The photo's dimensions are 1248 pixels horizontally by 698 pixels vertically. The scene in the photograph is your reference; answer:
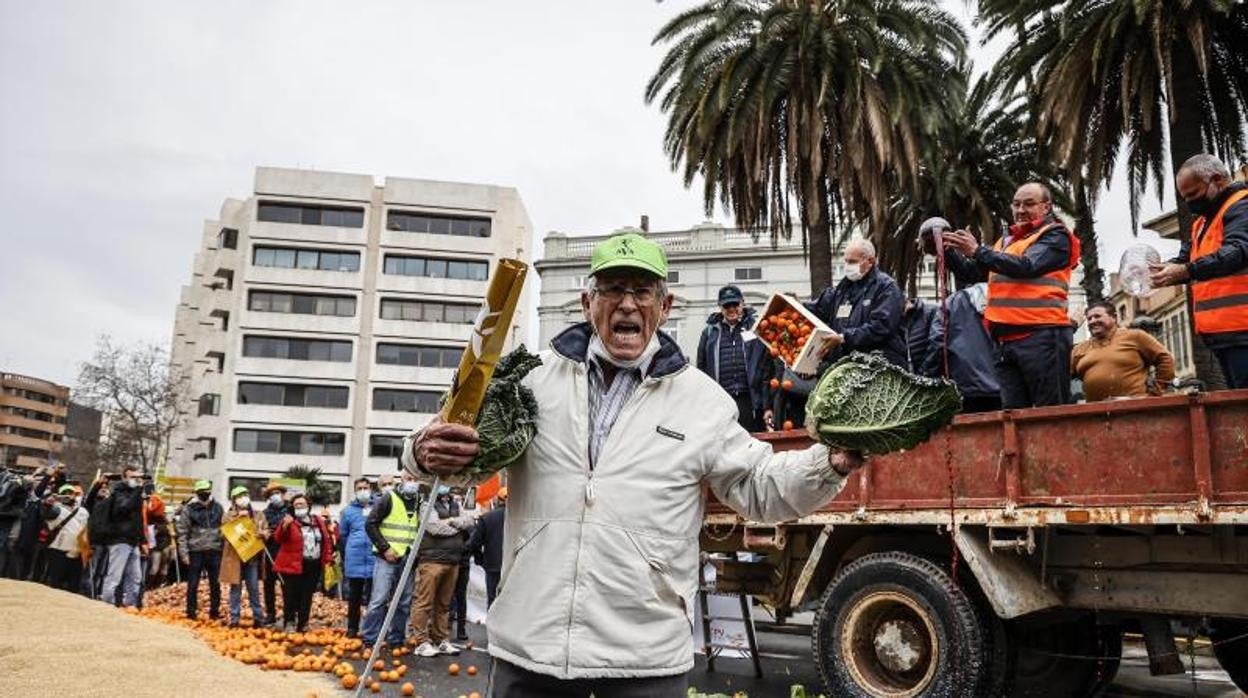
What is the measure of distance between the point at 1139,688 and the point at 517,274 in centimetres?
815

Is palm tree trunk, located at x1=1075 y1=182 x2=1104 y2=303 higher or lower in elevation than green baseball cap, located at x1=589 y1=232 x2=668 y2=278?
higher

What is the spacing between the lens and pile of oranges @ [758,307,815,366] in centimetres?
726

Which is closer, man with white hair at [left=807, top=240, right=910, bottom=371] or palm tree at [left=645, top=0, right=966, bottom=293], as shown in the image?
man with white hair at [left=807, top=240, right=910, bottom=371]

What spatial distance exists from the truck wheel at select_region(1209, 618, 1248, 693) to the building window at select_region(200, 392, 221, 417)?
64.7m

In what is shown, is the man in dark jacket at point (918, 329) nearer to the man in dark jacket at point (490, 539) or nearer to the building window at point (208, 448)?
the man in dark jacket at point (490, 539)

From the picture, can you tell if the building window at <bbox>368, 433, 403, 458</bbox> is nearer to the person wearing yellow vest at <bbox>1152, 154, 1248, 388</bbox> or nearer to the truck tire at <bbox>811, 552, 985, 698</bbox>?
the truck tire at <bbox>811, 552, 985, 698</bbox>

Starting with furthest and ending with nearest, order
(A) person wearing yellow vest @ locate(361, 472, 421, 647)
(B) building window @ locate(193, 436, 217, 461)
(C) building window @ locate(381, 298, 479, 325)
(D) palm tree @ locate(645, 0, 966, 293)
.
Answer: (C) building window @ locate(381, 298, 479, 325)
(B) building window @ locate(193, 436, 217, 461)
(D) palm tree @ locate(645, 0, 966, 293)
(A) person wearing yellow vest @ locate(361, 472, 421, 647)

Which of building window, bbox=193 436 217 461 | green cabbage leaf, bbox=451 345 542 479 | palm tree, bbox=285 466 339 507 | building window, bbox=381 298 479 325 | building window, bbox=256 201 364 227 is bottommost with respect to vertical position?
palm tree, bbox=285 466 339 507

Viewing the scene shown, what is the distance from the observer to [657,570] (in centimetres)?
254

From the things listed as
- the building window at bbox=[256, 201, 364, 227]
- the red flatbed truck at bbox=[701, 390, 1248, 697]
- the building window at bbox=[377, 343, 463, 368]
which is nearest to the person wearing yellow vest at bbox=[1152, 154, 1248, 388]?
the red flatbed truck at bbox=[701, 390, 1248, 697]

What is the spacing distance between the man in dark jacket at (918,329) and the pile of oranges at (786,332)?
1.11 m

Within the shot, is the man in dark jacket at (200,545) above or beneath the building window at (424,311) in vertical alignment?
beneath

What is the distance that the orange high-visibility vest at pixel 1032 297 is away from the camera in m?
5.99

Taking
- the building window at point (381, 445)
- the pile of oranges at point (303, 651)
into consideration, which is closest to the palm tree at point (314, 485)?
the pile of oranges at point (303, 651)
